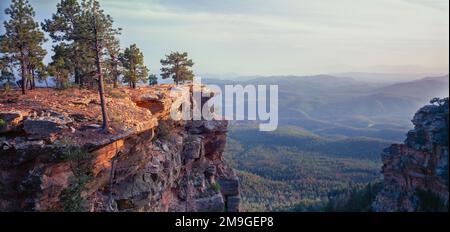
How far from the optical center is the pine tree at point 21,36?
18.4m

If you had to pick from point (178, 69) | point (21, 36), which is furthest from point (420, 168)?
point (21, 36)

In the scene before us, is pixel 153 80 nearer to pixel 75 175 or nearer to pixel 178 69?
pixel 178 69

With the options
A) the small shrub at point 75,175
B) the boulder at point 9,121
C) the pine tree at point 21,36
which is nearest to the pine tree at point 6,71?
the pine tree at point 21,36

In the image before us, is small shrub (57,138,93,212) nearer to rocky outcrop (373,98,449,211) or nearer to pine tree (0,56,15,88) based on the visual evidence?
pine tree (0,56,15,88)

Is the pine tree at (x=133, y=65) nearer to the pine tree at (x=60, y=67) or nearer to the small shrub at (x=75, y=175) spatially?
the pine tree at (x=60, y=67)

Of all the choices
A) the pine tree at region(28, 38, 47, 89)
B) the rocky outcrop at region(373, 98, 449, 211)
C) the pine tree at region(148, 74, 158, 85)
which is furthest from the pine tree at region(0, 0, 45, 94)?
the rocky outcrop at region(373, 98, 449, 211)

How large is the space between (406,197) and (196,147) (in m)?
19.4

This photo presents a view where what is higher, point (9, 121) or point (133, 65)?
point (133, 65)

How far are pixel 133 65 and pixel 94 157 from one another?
1257 cm

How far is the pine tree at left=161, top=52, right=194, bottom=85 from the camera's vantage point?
31.5m

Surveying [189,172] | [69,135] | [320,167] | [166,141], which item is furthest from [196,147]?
[320,167]

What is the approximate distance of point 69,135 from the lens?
15.8 meters

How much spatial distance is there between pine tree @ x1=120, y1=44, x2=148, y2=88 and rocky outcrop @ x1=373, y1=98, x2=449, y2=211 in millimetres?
21762

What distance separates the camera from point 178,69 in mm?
31812
